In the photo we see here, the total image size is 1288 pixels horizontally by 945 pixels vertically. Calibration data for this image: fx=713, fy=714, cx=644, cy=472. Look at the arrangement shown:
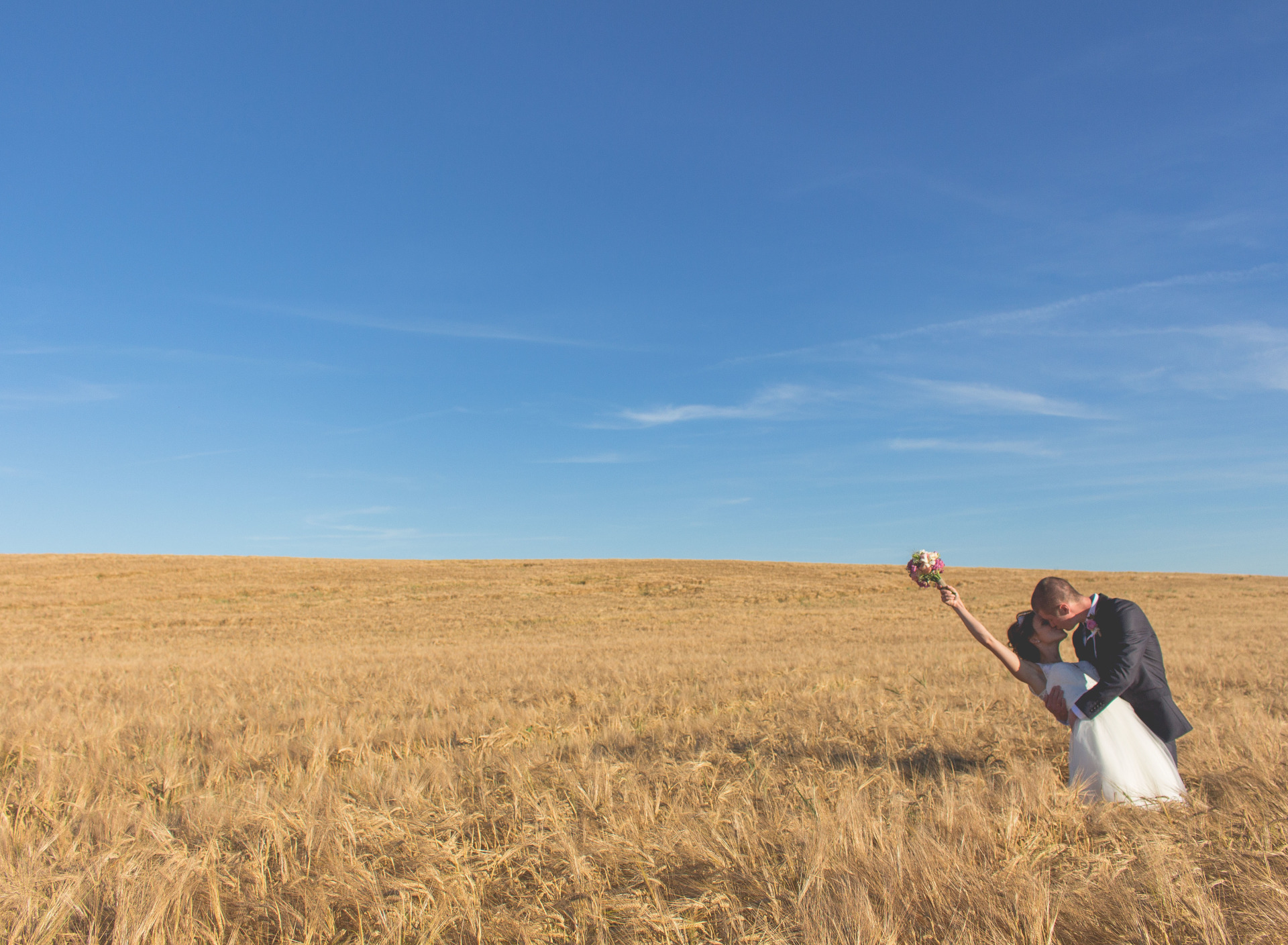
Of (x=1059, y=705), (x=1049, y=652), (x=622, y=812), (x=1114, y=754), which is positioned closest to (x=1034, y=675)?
(x=1049, y=652)

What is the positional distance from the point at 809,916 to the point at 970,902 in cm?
67

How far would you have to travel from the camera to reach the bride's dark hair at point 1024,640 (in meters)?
5.44

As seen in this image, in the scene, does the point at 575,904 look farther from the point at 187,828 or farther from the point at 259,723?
the point at 259,723

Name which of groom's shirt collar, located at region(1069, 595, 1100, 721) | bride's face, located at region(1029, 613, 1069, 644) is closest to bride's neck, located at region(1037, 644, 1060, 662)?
bride's face, located at region(1029, 613, 1069, 644)

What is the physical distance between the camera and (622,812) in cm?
418

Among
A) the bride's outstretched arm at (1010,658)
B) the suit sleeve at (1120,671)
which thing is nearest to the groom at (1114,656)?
the suit sleeve at (1120,671)

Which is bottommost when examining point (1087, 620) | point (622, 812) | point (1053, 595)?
point (622, 812)

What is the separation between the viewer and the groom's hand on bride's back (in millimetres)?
5027

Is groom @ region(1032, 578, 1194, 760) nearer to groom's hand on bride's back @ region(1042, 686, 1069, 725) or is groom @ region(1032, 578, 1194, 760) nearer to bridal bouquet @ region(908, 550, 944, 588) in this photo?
groom's hand on bride's back @ region(1042, 686, 1069, 725)

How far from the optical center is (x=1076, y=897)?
295cm

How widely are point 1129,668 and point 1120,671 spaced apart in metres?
0.06

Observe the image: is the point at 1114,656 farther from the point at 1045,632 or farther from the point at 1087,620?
the point at 1045,632

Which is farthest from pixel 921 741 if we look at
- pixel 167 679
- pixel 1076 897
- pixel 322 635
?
pixel 322 635

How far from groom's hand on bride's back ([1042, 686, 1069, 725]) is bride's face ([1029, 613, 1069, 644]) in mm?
352
